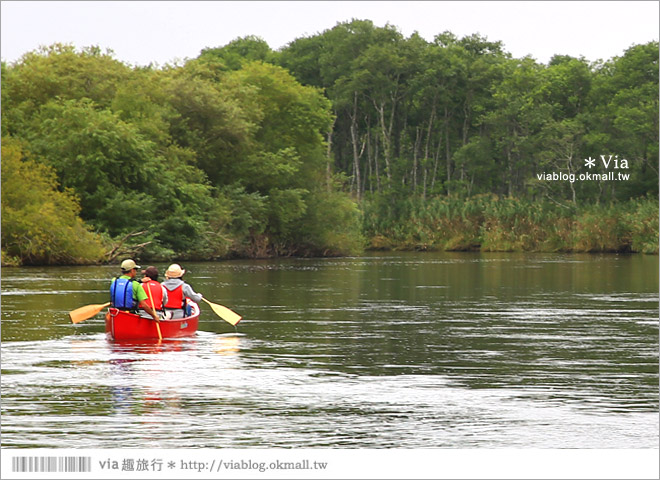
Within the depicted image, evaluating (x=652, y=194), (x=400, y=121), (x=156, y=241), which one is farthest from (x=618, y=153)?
(x=156, y=241)

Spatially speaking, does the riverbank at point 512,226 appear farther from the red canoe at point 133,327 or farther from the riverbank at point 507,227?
the red canoe at point 133,327

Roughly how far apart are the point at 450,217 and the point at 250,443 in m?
67.1

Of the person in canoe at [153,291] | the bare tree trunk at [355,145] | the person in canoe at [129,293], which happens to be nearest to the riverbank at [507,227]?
the bare tree trunk at [355,145]

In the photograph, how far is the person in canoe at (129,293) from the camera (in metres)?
20.1

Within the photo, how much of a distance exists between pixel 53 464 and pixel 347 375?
7.34 metres

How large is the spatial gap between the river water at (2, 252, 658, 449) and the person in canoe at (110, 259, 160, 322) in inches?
26.6

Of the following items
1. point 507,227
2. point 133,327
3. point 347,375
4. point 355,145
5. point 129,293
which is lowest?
point 347,375

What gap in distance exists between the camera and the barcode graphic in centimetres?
945

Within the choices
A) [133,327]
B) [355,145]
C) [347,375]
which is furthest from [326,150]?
[347,375]

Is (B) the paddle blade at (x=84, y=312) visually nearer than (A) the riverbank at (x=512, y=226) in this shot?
Yes

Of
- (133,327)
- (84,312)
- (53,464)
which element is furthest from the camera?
(84,312)

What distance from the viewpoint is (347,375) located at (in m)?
16.5

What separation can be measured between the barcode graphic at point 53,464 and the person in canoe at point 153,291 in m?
10.3

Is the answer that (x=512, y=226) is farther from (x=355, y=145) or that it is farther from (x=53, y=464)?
(x=53, y=464)
